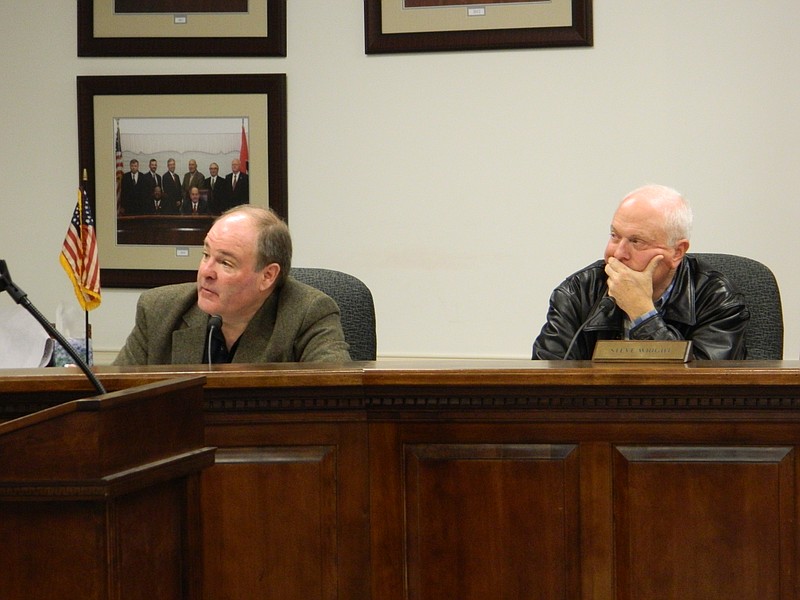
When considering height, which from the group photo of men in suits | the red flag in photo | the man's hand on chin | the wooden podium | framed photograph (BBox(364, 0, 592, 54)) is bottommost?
the wooden podium

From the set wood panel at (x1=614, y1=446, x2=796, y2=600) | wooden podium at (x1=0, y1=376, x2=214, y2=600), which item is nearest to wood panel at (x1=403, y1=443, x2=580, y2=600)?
wood panel at (x1=614, y1=446, x2=796, y2=600)

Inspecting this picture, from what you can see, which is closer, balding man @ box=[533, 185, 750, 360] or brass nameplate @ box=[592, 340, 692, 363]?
brass nameplate @ box=[592, 340, 692, 363]

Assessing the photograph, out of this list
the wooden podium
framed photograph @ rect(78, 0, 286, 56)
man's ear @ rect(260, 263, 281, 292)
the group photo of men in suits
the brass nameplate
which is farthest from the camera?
the group photo of men in suits

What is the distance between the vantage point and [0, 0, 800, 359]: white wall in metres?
4.34

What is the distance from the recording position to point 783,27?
431cm

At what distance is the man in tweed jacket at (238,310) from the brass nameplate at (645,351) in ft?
3.09

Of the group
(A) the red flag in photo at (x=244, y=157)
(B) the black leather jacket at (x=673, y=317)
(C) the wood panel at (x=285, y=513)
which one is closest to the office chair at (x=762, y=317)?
(B) the black leather jacket at (x=673, y=317)

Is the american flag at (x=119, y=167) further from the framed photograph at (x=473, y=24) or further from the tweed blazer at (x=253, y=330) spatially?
the tweed blazer at (x=253, y=330)

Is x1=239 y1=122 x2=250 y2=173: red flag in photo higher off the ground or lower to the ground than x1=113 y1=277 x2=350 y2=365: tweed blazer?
higher

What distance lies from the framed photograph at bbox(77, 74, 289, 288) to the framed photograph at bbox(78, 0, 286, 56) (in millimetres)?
124

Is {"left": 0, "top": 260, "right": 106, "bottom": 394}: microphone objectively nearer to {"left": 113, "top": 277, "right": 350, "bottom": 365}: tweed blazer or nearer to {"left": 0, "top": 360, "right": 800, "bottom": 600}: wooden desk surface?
{"left": 0, "top": 360, "right": 800, "bottom": 600}: wooden desk surface

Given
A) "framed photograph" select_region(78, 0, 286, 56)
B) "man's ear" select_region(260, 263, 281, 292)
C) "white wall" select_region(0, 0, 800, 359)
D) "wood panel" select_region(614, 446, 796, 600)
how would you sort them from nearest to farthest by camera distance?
"wood panel" select_region(614, 446, 796, 600)
"man's ear" select_region(260, 263, 281, 292)
"white wall" select_region(0, 0, 800, 359)
"framed photograph" select_region(78, 0, 286, 56)

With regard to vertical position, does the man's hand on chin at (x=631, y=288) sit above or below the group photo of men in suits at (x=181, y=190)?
below

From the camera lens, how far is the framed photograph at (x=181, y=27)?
4512mm
